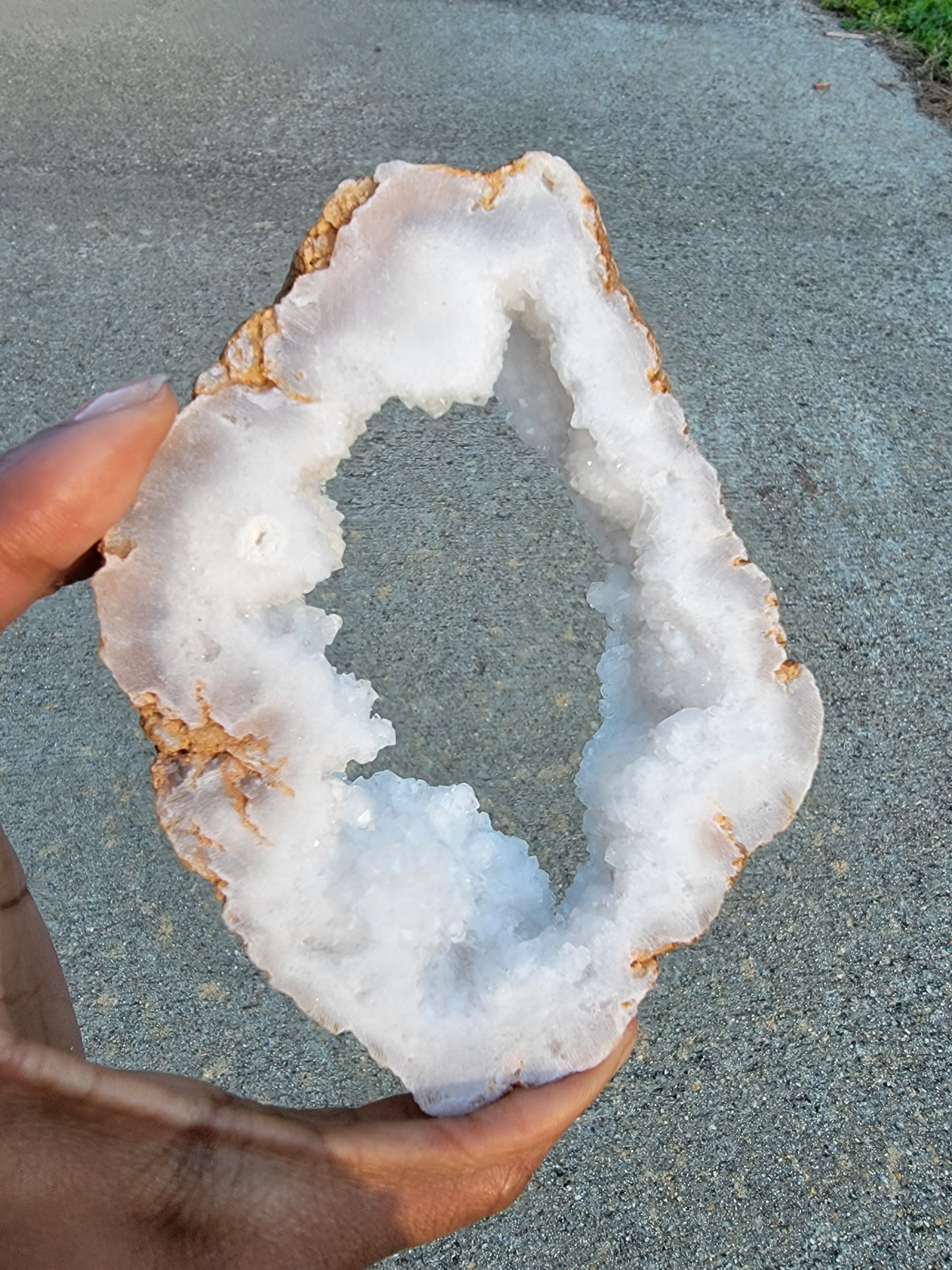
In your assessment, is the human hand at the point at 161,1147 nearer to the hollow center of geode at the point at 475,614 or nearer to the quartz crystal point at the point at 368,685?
the quartz crystal point at the point at 368,685

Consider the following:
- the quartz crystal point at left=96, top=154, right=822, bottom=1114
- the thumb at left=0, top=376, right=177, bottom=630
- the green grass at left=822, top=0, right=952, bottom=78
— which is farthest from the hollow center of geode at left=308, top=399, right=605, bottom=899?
the green grass at left=822, top=0, right=952, bottom=78

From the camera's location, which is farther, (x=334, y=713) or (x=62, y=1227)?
(x=334, y=713)

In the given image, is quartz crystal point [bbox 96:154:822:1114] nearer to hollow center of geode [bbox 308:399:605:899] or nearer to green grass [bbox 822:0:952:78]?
hollow center of geode [bbox 308:399:605:899]

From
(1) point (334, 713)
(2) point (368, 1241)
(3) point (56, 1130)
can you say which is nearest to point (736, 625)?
(1) point (334, 713)

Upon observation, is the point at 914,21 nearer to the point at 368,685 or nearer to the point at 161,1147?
the point at 368,685

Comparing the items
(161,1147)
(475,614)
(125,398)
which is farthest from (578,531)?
(161,1147)

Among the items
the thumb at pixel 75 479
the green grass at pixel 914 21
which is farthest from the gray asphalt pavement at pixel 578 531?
the thumb at pixel 75 479

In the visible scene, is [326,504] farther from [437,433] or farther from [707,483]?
[437,433]
